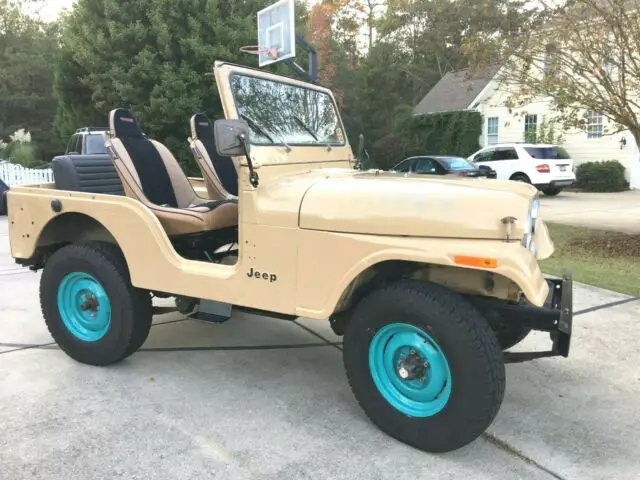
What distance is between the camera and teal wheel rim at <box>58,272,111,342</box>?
3.81 metres

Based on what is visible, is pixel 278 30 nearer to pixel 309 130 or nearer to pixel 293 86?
pixel 293 86

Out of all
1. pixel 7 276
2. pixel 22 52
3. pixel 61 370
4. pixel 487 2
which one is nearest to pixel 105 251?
pixel 61 370

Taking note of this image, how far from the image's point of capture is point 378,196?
2.86m

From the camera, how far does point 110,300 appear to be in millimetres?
3682

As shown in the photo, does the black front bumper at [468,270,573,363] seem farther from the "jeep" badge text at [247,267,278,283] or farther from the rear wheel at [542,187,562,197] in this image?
the rear wheel at [542,187,562,197]

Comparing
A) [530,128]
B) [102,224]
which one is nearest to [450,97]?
[530,128]

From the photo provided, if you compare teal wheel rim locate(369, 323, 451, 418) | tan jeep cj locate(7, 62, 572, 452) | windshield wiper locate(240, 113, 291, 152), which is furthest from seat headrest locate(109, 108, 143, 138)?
teal wheel rim locate(369, 323, 451, 418)

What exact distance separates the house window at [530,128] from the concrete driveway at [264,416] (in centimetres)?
1805

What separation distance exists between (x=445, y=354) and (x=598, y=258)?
6446 millimetres

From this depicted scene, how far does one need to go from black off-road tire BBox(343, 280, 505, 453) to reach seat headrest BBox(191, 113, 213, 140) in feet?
9.99

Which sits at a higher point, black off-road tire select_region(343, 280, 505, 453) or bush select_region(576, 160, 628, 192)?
bush select_region(576, 160, 628, 192)

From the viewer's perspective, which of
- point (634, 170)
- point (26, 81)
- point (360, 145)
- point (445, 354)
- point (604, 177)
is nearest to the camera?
point (445, 354)

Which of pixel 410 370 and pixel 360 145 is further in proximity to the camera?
pixel 360 145

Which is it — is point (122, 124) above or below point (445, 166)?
Answer: above
